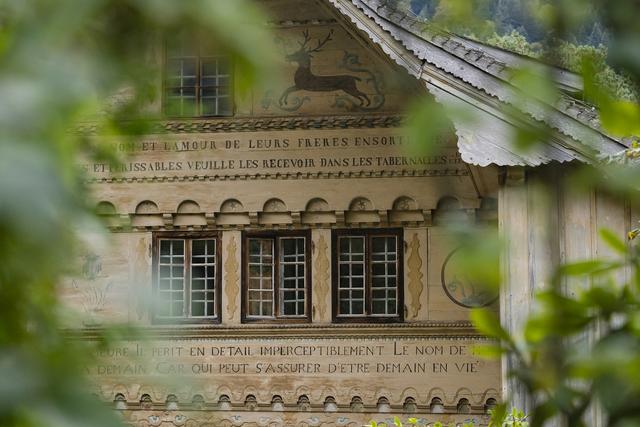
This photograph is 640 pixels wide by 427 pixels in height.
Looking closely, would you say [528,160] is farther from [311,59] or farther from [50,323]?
[50,323]

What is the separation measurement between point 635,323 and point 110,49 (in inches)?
24.0

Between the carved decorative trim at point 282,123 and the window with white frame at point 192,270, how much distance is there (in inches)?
43.2

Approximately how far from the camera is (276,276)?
12766mm

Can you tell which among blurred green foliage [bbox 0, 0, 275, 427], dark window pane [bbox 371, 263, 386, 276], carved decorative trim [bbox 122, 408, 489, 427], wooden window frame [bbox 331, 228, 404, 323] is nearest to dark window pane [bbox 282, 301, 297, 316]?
wooden window frame [bbox 331, 228, 404, 323]

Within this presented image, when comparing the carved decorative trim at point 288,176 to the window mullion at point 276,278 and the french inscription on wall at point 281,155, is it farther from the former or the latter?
the window mullion at point 276,278

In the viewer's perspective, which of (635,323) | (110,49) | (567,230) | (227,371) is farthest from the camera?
(227,371)

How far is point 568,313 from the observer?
1.35m

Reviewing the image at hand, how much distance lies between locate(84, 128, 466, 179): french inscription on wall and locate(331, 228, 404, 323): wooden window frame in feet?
1.98

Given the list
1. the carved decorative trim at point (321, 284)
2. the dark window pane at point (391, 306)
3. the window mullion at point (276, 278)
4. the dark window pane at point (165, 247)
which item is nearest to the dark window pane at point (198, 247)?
the dark window pane at point (165, 247)

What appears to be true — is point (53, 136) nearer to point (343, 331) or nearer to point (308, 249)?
point (343, 331)

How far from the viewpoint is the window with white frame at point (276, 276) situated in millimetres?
12734

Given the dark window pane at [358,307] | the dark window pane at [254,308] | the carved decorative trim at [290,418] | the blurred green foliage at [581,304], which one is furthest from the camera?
the dark window pane at [254,308]

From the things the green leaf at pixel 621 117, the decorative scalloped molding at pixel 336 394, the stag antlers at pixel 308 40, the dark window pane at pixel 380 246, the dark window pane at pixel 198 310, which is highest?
the stag antlers at pixel 308 40

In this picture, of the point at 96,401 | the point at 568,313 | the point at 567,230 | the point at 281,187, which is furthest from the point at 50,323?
the point at 281,187
